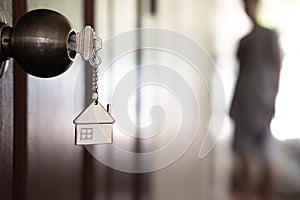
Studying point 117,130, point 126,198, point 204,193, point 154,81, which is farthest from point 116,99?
point 204,193

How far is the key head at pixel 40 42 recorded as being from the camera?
0.29 m

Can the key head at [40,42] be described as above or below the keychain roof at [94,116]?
above

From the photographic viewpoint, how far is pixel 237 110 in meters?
1.33

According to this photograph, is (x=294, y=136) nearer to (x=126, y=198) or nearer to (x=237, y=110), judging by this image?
(x=237, y=110)

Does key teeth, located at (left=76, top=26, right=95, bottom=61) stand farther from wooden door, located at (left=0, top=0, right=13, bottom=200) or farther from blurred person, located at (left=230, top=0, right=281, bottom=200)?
blurred person, located at (left=230, top=0, right=281, bottom=200)

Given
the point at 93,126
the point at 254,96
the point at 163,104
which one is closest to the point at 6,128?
the point at 93,126

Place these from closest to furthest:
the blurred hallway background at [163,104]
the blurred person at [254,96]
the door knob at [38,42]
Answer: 1. the door knob at [38,42]
2. the blurred hallway background at [163,104]
3. the blurred person at [254,96]

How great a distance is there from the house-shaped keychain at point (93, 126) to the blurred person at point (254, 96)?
101cm

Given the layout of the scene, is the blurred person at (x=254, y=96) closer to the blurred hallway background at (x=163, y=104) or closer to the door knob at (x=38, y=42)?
the blurred hallway background at (x=163, y=104)

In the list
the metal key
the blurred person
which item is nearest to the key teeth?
the metal key

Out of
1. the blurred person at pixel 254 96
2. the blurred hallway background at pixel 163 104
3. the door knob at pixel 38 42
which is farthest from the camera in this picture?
the blurred person at pixel 254 96

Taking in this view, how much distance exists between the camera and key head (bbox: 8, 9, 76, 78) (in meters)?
0.29

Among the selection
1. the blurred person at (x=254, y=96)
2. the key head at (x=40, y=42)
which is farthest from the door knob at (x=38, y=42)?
the blurred person at (x=254, y=96)

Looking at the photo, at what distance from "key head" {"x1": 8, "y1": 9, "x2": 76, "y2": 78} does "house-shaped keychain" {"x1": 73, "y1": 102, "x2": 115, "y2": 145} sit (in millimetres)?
61
